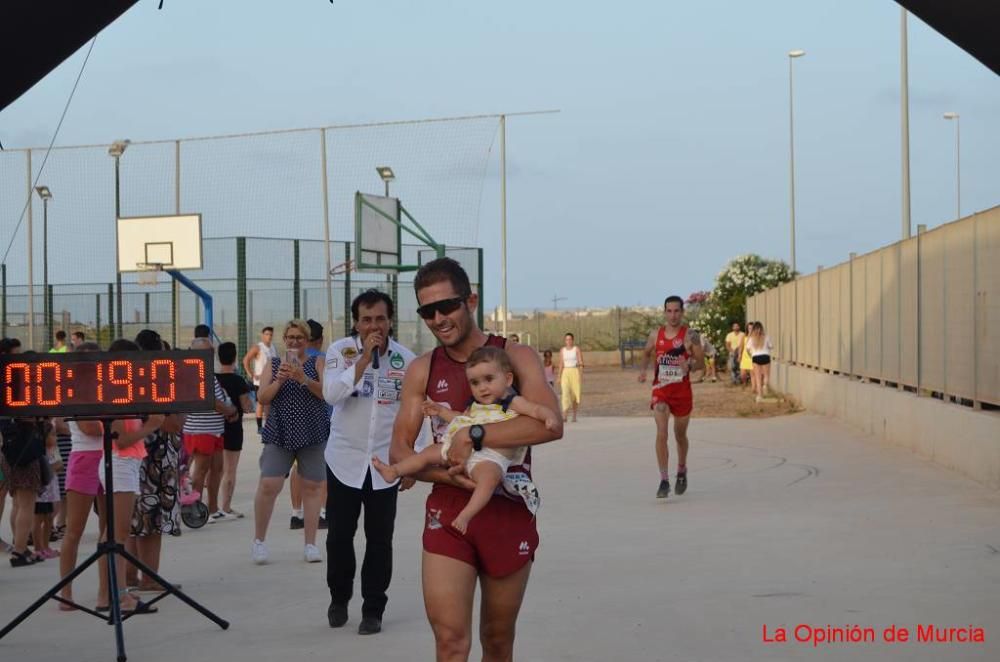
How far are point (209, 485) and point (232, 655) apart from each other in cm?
654

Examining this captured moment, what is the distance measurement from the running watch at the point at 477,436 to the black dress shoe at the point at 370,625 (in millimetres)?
3260

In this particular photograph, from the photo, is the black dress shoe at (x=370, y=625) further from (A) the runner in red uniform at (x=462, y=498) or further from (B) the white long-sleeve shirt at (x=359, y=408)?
(A) the runner in red uniform at (x=462, y=498)

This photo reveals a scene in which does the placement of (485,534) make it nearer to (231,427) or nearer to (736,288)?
(231,427)

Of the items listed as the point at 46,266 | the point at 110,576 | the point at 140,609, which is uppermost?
the point at 46,266

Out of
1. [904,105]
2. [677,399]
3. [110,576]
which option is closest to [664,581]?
[110,576]

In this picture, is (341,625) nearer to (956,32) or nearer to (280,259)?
(956,32)

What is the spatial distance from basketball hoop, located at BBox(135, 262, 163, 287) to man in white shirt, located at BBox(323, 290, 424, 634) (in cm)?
2371

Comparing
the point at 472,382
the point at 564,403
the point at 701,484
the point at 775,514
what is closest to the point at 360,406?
the point at 472,382

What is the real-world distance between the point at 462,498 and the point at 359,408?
360cm

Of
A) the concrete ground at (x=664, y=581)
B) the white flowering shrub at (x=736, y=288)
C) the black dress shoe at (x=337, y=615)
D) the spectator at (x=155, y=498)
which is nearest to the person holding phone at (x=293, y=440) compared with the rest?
the concrete ground at (x=664, y=581)

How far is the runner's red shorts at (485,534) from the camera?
→ 548 centimetres

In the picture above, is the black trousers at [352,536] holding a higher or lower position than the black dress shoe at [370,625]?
higher

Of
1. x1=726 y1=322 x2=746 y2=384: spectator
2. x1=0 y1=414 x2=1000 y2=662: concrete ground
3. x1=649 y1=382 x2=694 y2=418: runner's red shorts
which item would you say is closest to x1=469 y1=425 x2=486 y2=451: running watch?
x1=0 y1=414 x2=1000 y2=662: concrete ground

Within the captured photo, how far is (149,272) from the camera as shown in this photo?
110 feet
